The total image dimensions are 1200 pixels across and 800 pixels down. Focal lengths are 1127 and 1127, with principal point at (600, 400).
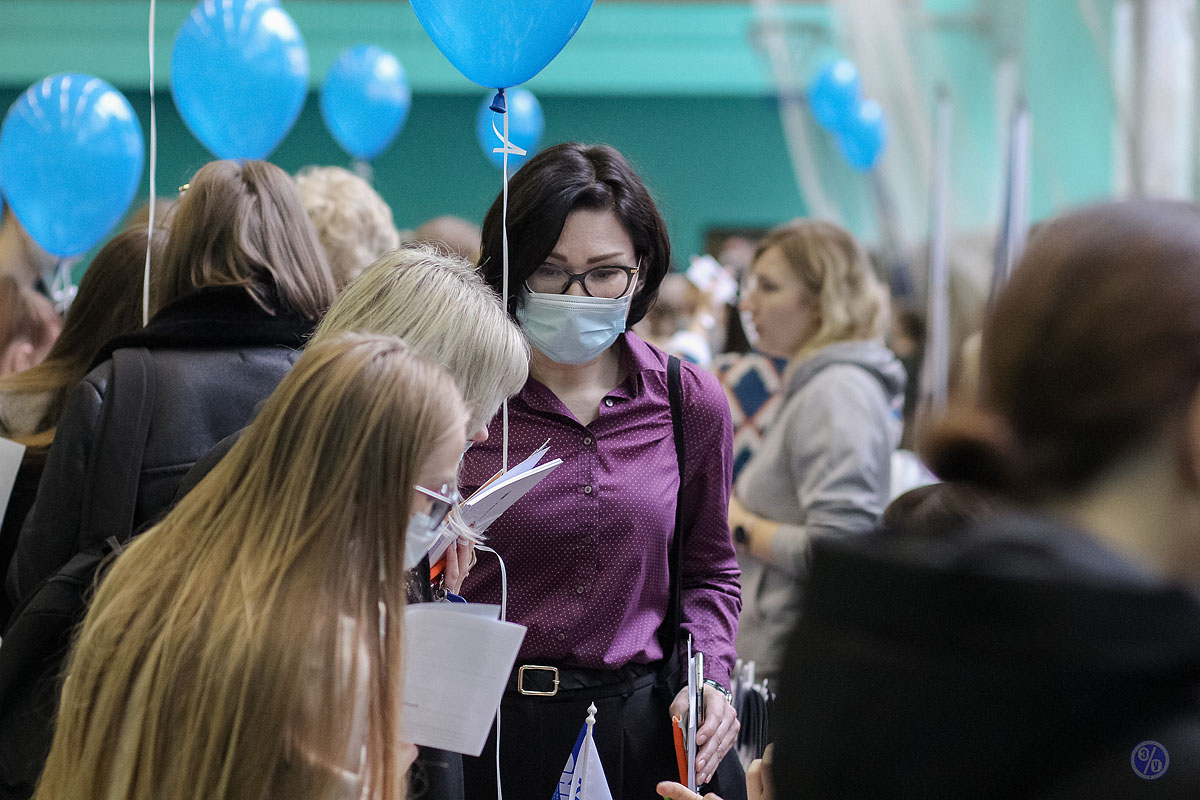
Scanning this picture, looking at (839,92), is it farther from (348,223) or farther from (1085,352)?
(1085,352)

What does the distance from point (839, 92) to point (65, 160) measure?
19.0 ft

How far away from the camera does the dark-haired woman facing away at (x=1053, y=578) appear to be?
750 mm

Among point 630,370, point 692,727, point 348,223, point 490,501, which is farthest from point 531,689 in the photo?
point 348,223

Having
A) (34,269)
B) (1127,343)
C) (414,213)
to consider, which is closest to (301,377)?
(1127,343)

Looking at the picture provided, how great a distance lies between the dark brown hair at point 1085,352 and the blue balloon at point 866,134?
7050 mm

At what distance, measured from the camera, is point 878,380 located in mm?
2572

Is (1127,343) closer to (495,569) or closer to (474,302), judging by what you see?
(474,302)

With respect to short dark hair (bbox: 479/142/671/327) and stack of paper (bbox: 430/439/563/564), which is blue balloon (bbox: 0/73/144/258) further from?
stack of paper (bbox: 430/439/563/564)

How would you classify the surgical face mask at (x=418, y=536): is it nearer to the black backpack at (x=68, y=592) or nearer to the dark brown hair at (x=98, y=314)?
the black backpack at (x=68, y=592)

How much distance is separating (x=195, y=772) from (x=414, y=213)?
11447 millimetres

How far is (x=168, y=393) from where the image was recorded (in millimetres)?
1699

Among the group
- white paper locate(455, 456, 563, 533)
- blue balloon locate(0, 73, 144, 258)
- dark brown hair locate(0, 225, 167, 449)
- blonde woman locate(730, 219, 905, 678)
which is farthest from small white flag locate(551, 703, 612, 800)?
blue balloon locate(0, 73, 144, 258)

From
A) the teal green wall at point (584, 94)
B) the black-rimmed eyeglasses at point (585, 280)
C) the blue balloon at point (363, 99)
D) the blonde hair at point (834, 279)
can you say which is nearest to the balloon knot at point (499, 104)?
the black-rimmed eyeglasses at point (585, 280)

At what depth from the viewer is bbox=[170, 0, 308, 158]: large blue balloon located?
2891mm
